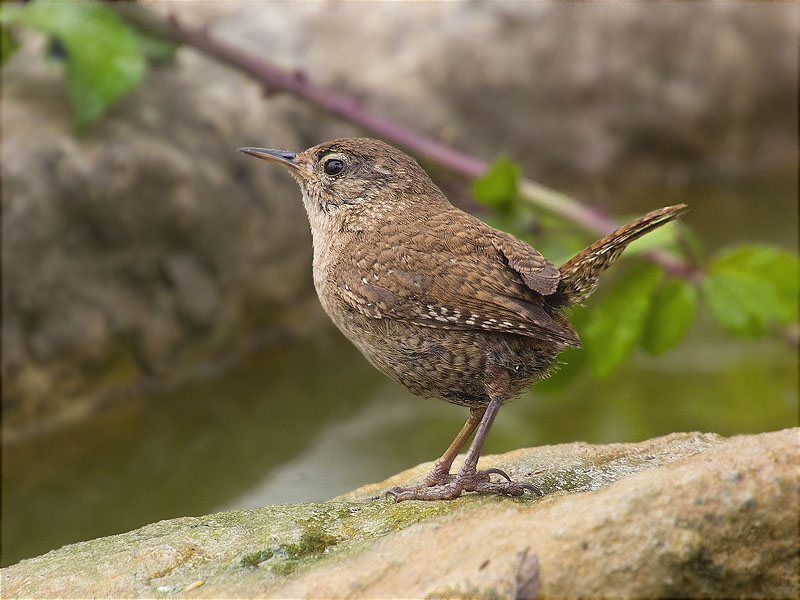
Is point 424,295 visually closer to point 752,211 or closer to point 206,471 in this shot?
point 206,471

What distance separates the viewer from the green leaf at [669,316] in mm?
3885

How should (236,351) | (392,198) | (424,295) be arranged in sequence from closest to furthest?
(424,295), (392,198), (236,351)

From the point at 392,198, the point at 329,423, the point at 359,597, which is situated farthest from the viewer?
the point at 329,423

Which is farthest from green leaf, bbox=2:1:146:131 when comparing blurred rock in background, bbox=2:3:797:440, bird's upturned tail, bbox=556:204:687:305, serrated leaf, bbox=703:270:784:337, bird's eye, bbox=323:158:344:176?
serrated leaf, bbox=703:270:784:337

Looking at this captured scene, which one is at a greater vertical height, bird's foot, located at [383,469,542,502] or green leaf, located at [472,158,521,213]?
green leaf, located at [472,158,521,213]

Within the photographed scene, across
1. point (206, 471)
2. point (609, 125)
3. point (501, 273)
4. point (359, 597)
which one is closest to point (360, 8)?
point (609, 125)

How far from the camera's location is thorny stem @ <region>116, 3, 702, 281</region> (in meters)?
4.32

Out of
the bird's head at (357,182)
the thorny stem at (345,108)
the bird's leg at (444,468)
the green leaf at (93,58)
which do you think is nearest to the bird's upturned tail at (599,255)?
the bird's leg at (444,468)

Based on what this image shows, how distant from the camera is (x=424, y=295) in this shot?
2529 millimetres

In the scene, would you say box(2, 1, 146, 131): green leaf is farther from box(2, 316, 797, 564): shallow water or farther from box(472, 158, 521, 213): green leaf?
box(472, 158, 521, 213): green leaf

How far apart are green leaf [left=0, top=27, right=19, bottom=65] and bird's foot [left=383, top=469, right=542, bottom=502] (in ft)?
10.5

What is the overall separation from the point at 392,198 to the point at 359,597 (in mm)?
1424

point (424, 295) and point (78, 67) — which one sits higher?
point (78, 67)

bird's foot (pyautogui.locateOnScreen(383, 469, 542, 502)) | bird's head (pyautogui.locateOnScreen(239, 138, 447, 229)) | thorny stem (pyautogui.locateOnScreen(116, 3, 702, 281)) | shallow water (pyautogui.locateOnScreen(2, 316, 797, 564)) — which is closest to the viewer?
bird's foot (pyautogui.locateOnScreen(383, 469, 542, 502))
